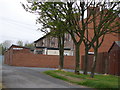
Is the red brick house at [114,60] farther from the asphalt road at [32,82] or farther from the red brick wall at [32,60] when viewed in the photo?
the red brick wall at [32,60]

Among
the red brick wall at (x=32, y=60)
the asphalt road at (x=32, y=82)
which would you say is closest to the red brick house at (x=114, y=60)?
the asphalt road at (x=32, y=82)

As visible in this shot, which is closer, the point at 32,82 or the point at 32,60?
the point at 32,82

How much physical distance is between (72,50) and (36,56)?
970 cm

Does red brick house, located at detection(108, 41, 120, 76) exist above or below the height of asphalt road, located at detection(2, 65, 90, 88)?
above

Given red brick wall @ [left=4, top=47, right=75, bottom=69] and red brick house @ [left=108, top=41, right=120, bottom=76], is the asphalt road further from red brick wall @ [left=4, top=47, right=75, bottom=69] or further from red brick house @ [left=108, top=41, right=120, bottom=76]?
red brick wall @ [left=4, top=47, right=75, bottom=69]

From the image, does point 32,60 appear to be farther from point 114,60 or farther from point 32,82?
point 32,82

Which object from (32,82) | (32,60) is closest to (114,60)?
(32,82)

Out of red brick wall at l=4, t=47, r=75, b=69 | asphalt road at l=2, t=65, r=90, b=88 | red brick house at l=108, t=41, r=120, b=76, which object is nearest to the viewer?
asphalt road at l=2, t=65, r=90, b=88

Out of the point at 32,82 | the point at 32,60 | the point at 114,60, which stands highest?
the point at 114,60

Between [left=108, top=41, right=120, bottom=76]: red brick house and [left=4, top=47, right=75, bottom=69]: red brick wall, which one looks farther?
[left=4, top=47, right=75, bottom=69]: red brick wall

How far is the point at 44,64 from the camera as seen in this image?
4575 centimetres

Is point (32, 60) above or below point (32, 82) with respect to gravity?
above

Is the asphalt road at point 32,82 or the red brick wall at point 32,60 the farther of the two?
the red brick wall at point 32,60

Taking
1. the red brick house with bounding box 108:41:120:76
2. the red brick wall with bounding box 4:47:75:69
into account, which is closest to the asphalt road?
the red brick house with bounding box 108:41:120:76
